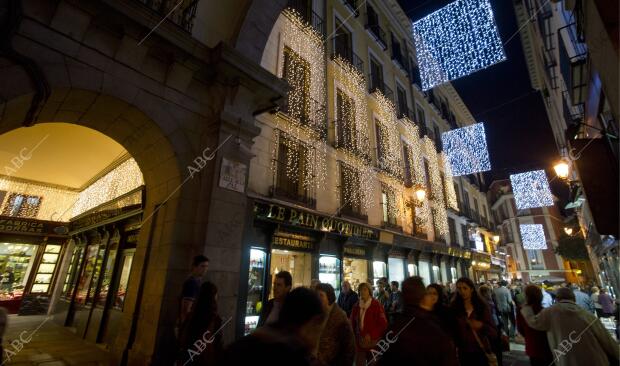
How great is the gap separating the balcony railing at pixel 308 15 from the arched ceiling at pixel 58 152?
8765 millimetres

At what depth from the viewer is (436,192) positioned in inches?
773

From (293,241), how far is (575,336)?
6693mm

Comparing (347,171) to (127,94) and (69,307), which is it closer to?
(127,94)

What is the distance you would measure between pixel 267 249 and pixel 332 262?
9.79 feet

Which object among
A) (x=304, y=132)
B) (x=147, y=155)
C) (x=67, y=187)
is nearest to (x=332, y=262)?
(x=304, y=132)

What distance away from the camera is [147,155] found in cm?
645

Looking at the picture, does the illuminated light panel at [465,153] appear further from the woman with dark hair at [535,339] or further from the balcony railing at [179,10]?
the balcony railing at [179,10]

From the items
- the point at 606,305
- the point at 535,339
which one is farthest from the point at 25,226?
the point at 606,305

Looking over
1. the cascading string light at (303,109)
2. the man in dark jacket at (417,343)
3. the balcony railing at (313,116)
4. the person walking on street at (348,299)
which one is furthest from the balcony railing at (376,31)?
the man in dark jacket at (417,343)

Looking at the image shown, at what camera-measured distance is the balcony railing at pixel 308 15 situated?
39.2ft

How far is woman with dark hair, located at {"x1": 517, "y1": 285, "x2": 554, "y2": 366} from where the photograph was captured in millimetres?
3941

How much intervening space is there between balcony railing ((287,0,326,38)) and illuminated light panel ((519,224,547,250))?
2523 centimetres

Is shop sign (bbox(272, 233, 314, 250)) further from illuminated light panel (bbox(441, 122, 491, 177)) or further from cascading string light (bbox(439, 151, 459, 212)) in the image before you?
cascading string light (bbox(439, 151, 459, 212))

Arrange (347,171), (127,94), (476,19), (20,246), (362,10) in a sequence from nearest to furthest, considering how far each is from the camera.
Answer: (127,94) → (476,19) → (347,171) → (20,246) → (362,10)
